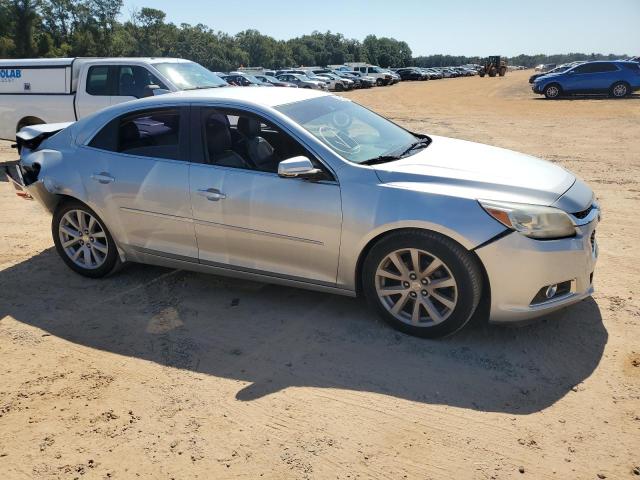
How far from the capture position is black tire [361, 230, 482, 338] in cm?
356

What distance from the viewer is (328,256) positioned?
13.0ft

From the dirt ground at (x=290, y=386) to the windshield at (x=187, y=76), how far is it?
4.79 m

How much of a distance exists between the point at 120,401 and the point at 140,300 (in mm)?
1449

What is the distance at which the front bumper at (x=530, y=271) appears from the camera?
346cm

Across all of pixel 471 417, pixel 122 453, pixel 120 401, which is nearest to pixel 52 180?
pixel 120 401

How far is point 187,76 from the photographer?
9.33 meters

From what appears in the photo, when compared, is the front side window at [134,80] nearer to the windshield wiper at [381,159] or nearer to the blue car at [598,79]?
the windshield wiper at [381,159]

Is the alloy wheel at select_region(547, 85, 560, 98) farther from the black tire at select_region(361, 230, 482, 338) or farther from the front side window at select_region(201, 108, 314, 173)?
the black tire at select_region(361, 230, 482, 338)

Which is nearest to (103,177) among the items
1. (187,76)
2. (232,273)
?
(232,273)

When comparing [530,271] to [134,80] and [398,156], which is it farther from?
[134,80]

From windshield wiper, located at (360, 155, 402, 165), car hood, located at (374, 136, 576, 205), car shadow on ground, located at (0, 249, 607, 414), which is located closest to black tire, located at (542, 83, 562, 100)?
car hood, located at (374, 136, 576, 205)

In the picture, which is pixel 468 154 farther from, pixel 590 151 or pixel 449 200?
pixel 590 151

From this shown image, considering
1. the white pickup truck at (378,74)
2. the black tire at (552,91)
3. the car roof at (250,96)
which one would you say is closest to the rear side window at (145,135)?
the car roof at (250,96)

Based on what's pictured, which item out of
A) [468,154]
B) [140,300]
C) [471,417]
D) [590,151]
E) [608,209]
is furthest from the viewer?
[590,151]
